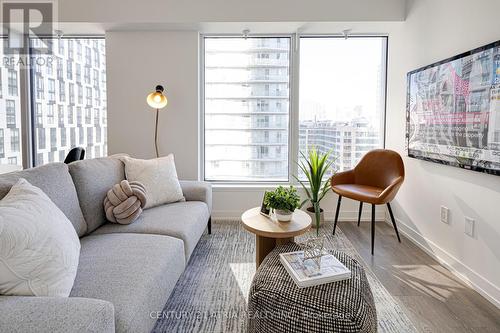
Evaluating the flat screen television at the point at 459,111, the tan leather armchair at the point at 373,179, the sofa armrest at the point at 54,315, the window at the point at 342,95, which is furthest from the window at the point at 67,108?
the flat screen television at the point at 459,111

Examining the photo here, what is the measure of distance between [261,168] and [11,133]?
3236mm

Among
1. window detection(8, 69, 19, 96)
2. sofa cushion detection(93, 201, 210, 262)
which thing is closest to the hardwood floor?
sofa cushion detection(93, 201, 210, 262)

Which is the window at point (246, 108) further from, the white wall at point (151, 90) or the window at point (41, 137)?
the window at point (41, 137)

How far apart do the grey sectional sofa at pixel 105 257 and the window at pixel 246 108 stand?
1.24 meters

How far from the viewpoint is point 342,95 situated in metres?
3.76

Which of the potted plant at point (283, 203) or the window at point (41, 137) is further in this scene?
the window at point (41, 137)

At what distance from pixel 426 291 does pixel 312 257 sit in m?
1.11

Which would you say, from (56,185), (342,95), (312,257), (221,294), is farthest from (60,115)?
(312,257)

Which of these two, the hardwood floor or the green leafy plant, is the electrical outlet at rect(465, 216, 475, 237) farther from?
the green leafy plant

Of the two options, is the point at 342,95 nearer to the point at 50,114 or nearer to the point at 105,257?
the point at 105,257

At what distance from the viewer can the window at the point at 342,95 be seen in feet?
12.1

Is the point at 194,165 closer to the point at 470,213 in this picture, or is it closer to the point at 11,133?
the point at 11,133

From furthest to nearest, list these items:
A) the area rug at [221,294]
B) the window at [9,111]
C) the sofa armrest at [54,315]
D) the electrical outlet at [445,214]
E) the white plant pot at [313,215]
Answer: the window at [9,111] → the white plant pot at [313,215] → the electrical outlet at [445,214] → the area rug at [221,294] → the sofa armrest at [54,315]

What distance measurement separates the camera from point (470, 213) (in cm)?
220
